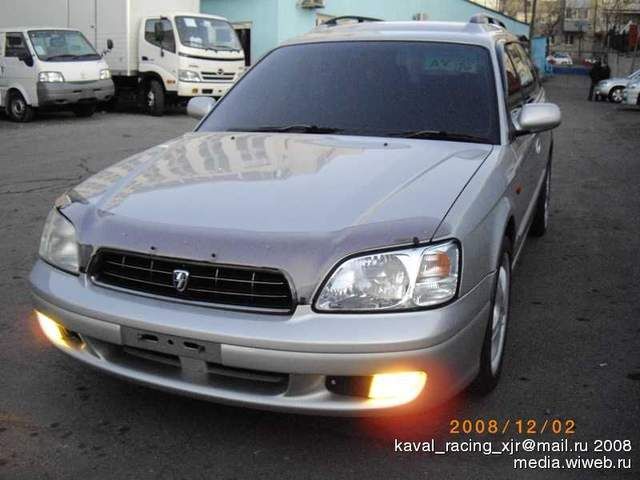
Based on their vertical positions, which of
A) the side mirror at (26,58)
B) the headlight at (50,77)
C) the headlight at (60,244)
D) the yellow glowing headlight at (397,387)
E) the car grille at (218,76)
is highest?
the headlight at (60,244)

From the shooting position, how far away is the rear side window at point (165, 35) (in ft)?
54.6

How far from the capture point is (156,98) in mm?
17172

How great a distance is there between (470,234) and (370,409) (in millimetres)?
734

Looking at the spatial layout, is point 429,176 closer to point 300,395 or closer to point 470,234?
point 470,234

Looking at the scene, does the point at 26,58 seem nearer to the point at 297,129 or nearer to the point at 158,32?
the point at 158,32

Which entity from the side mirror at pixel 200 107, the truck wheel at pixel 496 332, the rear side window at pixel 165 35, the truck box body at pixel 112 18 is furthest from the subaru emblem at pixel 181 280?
the truck box body at pixel 112 18

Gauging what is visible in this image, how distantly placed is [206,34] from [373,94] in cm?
1409

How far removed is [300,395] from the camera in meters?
2.61

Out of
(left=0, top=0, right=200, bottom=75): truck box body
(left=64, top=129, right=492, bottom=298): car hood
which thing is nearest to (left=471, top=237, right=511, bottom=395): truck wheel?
(left=64, top=129, right=492, bottom=298): car hood

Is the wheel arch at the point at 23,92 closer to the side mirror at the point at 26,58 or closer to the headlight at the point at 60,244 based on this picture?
the side mirror at the point at 26,58

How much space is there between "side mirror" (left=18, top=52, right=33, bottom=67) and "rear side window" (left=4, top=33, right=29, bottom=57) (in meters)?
0.06

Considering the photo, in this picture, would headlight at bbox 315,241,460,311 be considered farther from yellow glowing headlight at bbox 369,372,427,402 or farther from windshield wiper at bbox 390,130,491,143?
windshield wiper at bbox 390,130,491,143

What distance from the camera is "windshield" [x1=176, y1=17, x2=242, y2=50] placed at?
55.1 feet

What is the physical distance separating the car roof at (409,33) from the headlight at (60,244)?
208cm
